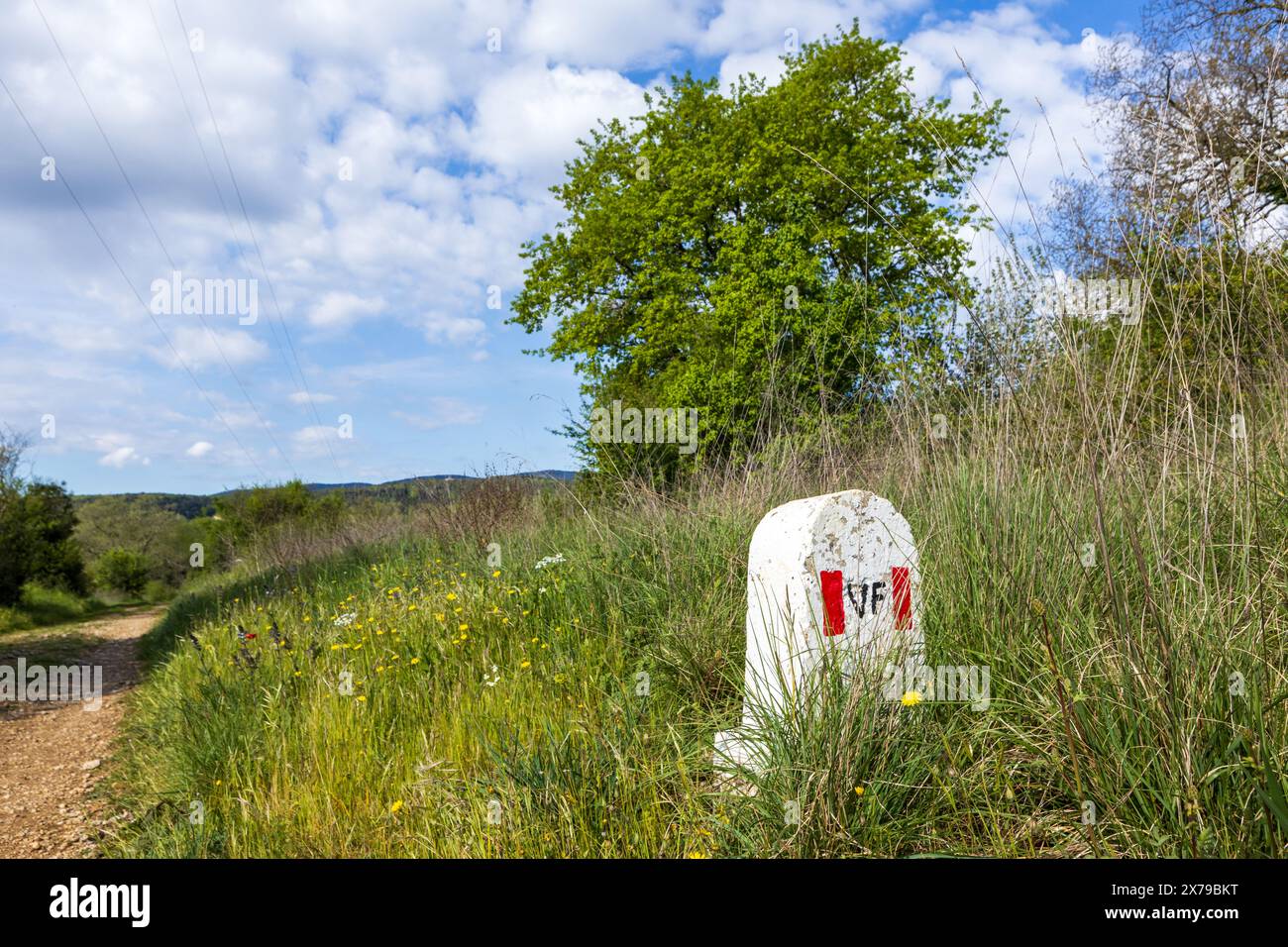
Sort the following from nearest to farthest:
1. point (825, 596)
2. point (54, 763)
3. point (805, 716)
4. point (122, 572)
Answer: point (805, 716)
point (825, 596)
point (54, 763)
point (122, 572)

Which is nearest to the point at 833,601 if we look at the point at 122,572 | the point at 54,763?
the point at 54,763

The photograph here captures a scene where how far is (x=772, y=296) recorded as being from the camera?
1689 centimetres

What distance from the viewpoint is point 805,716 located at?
2.47m

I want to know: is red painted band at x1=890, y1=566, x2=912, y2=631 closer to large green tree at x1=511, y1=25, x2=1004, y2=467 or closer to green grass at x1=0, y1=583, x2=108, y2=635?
large green tree at x1=511, y1=25, x2=1004, y2=467

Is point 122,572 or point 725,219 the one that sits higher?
point 725,219

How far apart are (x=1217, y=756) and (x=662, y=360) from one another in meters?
21.4

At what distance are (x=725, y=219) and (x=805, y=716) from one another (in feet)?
70.1

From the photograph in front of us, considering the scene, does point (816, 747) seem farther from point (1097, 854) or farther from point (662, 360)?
point (662, 360)

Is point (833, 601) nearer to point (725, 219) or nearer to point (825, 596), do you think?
point (825, 596)

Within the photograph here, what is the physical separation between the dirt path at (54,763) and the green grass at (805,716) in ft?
1.19

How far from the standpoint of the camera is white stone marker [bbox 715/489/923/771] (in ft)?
8.95

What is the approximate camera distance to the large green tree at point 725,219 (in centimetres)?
1745

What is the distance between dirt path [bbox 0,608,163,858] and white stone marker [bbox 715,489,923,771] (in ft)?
13.1
